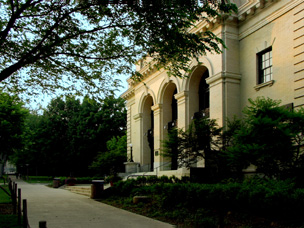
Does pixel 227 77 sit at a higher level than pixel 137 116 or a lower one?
higher

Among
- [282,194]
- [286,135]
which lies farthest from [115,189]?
[282,194]

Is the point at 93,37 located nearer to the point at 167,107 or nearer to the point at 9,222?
the point at 9,222

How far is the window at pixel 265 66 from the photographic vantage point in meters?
20.8

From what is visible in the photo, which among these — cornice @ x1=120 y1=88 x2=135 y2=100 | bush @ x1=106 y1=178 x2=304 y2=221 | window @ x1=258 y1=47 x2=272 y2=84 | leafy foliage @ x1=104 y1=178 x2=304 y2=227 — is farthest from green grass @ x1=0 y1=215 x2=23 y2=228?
cornice @ x1=120 y1=88 x2=135 y2=100

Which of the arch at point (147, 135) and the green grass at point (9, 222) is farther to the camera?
the arch at point (147, 135)

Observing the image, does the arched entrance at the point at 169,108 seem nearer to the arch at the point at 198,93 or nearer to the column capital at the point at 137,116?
the arch at the point at 198,93

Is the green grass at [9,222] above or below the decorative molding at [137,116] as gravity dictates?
below

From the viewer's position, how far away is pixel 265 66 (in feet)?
69.1

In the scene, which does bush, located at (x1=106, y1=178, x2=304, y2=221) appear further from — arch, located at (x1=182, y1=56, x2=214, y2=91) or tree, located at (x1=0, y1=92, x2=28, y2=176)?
tree, located at (x1=0, y1=92, x2=28, y2=176)

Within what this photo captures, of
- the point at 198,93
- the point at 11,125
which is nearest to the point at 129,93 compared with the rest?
the point at 198,93

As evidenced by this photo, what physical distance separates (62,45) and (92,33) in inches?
50.4

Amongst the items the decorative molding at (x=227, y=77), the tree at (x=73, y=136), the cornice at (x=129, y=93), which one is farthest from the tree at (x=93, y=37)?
the tree at (x=73, y=136)

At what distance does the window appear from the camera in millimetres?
20750

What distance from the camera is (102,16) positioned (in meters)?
12.9
